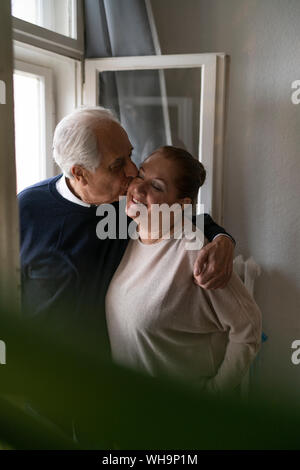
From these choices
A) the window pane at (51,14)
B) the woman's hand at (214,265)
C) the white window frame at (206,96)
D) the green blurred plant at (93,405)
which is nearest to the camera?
the green blurred plant at (93,405)

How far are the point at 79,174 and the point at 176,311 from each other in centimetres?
22

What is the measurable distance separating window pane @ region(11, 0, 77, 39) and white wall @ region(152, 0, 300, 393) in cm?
14

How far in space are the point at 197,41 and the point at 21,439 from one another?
724mm

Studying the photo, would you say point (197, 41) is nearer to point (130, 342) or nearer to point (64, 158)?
point (64, 158)

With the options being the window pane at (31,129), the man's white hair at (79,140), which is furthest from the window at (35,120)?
the man's white hair at (79,140)

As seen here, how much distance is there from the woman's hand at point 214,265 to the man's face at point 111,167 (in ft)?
0.43

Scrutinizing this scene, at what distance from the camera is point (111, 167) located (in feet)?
1.70

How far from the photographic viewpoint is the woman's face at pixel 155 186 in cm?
51

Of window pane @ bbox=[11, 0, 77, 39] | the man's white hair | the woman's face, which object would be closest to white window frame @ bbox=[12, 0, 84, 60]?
window pane @ bbox=[11, 0, 77, 39]

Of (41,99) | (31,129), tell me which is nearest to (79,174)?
(31,129)

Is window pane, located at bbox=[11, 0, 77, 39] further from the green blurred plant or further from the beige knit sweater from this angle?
the green blurred plant

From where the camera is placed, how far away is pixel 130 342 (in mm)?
514

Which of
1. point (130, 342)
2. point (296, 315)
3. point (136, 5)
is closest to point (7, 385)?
point (130, 342)

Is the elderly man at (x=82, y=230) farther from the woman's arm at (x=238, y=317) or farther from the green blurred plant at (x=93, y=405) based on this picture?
the green blurred plant at (x=93, y=405)
